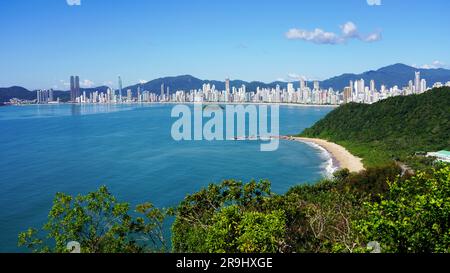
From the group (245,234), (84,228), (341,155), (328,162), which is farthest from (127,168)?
(245,234)

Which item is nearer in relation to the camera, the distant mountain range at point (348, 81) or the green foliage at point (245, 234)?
the green foliage at point (245, 234)

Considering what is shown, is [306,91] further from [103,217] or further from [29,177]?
[103,217]

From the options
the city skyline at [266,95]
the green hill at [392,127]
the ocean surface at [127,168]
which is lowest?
the ocean surface at [127,168]

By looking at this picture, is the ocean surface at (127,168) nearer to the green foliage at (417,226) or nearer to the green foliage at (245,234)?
the green foliage at (245,234)

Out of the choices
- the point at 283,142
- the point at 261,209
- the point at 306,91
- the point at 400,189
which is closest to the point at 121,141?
the point at 283,142

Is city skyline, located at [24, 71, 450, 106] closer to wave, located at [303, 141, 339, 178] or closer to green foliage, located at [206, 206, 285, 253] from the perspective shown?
wave, located at [303, 141, 339, 178]

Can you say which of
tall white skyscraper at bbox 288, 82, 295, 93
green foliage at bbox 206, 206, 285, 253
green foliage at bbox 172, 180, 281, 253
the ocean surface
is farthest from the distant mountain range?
green foliage at bbox 206, 206, 285, 253

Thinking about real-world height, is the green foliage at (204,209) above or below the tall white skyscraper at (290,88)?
below

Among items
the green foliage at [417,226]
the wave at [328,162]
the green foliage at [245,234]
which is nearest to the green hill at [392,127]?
the wave at [328,162]
